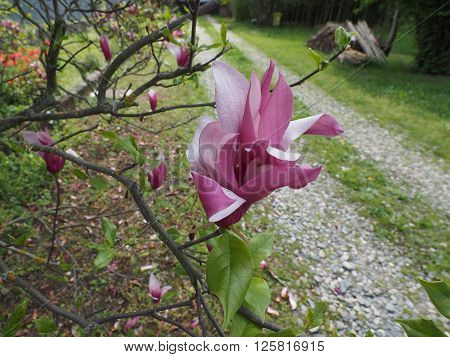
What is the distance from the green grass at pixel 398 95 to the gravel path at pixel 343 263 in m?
1.33

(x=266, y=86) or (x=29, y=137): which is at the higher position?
(x=266, y=86)

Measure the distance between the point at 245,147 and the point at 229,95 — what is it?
85 millimetres

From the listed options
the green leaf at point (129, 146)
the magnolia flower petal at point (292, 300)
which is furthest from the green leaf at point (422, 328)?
the magnolia flower petal at point (292, 300)

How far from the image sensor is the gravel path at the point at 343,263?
2.12m

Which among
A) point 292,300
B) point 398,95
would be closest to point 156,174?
point 292,300

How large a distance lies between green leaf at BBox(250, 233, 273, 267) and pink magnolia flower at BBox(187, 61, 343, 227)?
1.01 ft

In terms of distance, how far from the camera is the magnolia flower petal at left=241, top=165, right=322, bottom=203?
0.46 meters

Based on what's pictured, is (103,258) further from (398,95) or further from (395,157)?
(398,95)

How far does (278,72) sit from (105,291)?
196 cm

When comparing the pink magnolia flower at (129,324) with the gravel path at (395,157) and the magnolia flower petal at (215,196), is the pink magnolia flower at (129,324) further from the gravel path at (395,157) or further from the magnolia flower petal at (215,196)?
the gravel path at (395,157)

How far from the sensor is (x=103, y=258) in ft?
3.49

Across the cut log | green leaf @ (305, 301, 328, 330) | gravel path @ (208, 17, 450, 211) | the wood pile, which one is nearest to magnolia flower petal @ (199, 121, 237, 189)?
green leaf @ (305, 301, 328, 330)

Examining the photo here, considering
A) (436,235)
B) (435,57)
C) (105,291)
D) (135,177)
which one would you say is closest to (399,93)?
(435,57)
